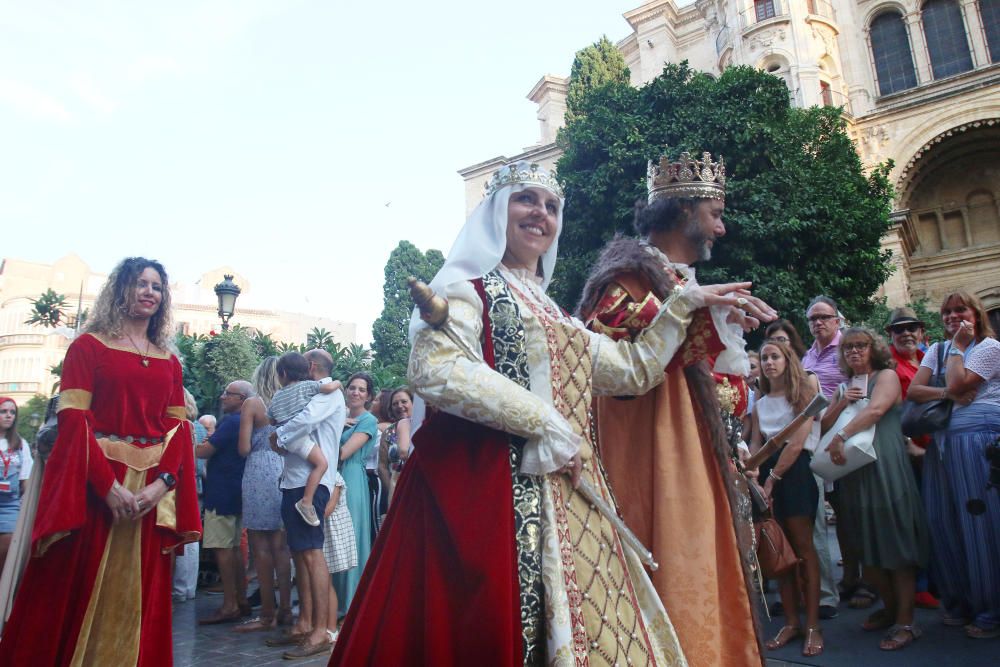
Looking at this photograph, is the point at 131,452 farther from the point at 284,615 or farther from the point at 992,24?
the point at 992,24

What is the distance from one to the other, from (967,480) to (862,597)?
5.07ft

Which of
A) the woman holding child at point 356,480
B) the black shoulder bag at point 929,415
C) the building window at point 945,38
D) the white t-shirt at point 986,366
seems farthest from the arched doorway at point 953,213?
the woman holding child at point 356,480

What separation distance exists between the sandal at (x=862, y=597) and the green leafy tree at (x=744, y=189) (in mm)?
9067

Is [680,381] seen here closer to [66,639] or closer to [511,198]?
[511,198]

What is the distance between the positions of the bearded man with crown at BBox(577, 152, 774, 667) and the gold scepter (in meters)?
0.33

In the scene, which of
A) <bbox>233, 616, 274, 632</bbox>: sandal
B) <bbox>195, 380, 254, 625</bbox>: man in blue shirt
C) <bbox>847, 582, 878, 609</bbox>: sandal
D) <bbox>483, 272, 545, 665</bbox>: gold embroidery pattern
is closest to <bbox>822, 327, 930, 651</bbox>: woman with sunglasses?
<bbox>847, 582, 878, 609</bbox>: sandal

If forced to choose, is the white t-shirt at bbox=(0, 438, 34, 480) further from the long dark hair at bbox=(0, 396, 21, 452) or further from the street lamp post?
the street lamp post

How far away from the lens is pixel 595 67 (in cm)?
2750

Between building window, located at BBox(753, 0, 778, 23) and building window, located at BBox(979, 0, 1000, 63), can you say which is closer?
building window, located at BBox(979, 0, 1000, 63)

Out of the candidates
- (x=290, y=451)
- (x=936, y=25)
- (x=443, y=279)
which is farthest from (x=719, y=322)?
(x=936, y=25)

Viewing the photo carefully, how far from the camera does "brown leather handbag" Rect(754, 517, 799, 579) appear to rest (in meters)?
3.54

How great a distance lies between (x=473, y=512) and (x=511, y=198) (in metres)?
1.11

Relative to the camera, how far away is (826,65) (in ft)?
82.6

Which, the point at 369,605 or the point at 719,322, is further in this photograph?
the point at 719,322
